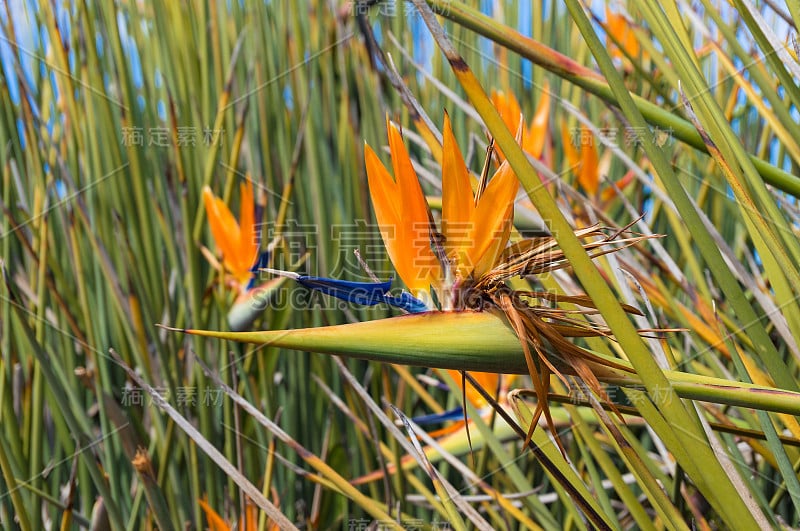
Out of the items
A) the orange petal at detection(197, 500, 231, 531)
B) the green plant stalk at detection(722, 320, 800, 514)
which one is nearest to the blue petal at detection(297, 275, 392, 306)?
the green plant stalk at detection(722, 320, 800, 514)

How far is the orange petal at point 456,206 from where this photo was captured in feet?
1.06

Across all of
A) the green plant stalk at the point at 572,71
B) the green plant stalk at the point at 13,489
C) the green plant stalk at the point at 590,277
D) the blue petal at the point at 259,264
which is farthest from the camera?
the blue petal at the point at 259,264

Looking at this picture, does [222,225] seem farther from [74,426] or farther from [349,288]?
[349,288]

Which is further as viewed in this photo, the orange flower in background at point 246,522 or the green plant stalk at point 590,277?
the orange flower in background at point 246,522

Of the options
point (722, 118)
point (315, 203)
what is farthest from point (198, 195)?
point (722, 118)

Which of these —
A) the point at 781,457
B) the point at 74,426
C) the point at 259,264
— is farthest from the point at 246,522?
the point at 781,457

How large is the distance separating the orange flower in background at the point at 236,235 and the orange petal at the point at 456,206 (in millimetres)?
513

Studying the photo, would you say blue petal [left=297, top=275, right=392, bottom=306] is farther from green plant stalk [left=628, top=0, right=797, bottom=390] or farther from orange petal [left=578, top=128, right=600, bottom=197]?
orange petal [left=578, top=128, right=600, bottom=197]

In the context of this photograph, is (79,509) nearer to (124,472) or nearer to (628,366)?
(124,472)

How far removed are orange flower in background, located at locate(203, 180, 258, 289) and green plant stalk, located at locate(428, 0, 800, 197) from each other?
0.46 meters

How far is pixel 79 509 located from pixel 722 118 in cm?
86

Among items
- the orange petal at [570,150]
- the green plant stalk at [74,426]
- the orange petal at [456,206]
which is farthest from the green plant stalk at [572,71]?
the orange petal at [570,150]

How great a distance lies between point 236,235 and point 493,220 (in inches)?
22.3

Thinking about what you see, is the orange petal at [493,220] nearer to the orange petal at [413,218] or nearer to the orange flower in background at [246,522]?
the orange petal at [413,218]
